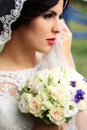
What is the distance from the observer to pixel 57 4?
4828 mm

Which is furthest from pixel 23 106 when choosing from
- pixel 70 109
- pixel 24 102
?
pixel 70 109

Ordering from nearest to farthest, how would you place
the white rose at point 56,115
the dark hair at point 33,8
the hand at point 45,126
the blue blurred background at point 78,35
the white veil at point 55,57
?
the white rose at point 56,115 < the hand at point 45,126 < the dark hair at point 33,8 < the white veil at point 55,57 < the blue blurred background at point 78,35

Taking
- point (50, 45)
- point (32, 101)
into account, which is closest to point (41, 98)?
point (32, 101)

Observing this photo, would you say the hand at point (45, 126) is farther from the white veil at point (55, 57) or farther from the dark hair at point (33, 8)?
the dark hair at point (33, 8)

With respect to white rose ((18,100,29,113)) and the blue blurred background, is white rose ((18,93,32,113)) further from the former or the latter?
the blue blurred background

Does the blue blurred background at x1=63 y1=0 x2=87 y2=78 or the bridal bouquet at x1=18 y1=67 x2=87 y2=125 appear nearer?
the bridal bouquet at x1=18 y1=67 x2=87 y2=125

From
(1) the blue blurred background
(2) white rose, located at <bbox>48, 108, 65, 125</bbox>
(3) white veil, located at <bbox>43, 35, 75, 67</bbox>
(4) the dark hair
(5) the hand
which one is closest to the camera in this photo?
(2) white rose, located at <bbox>48, 108, 65, 125</bbox>

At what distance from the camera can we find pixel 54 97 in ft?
14.7

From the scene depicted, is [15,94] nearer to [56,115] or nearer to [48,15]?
[56,115]

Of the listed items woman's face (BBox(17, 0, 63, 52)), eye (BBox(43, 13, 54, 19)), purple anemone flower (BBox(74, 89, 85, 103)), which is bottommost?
purple anemone flower (BBox(74, 89, 85, 103))

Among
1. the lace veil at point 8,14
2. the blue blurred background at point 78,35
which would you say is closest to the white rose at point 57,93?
the lace veil at point 8,14

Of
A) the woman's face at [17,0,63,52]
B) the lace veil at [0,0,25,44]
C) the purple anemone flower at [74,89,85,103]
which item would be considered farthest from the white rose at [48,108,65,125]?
the lace veil at [0,0,25,44]

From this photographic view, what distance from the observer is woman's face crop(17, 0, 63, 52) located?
15.7 feet

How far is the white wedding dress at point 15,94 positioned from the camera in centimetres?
478
